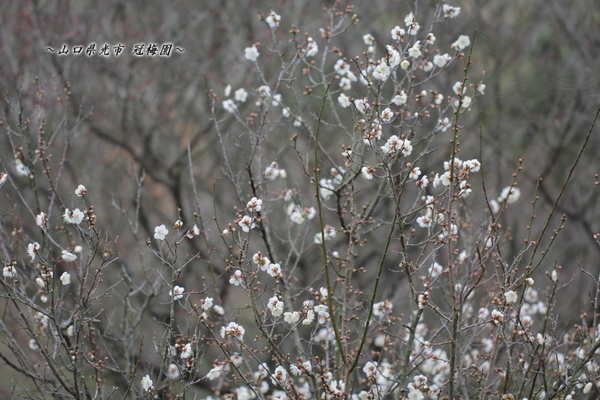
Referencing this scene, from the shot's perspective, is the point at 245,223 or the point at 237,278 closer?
the point at 245,223

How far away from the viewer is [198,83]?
7.99 meters

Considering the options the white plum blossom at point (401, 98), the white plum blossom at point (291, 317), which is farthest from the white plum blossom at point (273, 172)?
the white plum blossom at point (291, 317)

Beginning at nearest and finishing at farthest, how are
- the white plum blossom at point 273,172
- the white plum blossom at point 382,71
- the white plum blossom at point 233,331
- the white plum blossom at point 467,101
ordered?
the white plum blossom at point 233,331 → the white plum blossom at point 382,71 → the white plum blossom at point 467,101 → the white plum blossom at point 273,172

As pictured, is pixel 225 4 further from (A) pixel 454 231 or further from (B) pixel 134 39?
(A) pixel 454 231

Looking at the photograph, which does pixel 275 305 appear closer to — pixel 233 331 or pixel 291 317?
pixel 291 317

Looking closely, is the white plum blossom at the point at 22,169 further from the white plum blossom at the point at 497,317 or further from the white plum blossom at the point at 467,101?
the white plum blossom at the point at 497,317

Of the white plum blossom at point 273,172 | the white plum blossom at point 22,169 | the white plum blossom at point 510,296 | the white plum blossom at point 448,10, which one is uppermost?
the white plum blossom at point 448,10

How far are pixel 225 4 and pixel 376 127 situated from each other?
561cm

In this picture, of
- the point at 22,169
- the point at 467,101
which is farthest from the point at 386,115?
the point at 22,169

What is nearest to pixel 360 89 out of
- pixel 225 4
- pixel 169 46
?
pixel 225 4

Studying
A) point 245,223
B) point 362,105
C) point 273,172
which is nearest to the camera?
point 245,223

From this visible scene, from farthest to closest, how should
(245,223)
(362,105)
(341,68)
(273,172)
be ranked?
1. (273,172)
2. (341,68)
3. (362,105)
4. (245,223)

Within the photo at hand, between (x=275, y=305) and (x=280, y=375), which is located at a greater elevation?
(x=275, y=305)

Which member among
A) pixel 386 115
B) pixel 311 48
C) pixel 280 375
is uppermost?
pixel 311 48
